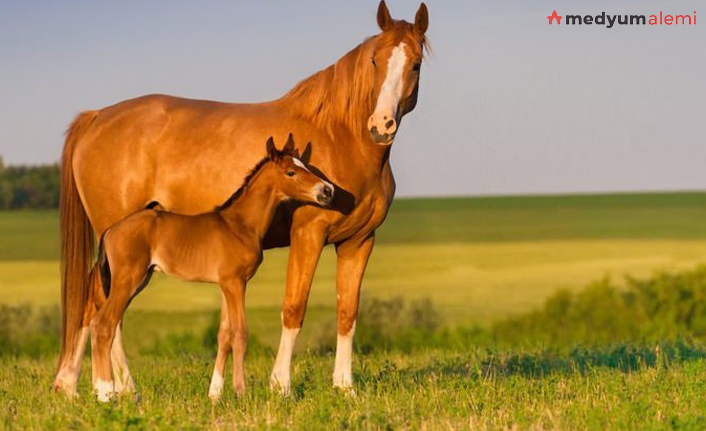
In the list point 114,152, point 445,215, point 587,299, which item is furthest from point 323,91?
point 445,215

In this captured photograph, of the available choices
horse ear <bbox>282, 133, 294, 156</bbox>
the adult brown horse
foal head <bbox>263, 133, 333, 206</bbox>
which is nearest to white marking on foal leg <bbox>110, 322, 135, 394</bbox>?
the adult brown horse

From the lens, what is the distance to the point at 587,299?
60.7 feet

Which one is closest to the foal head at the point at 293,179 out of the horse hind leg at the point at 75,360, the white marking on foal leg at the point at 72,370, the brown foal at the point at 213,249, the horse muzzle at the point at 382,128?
the brown foal at the point at 213,249

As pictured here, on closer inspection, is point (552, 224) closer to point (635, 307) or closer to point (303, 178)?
point (635, 307)

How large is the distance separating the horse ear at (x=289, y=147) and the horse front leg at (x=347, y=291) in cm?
110

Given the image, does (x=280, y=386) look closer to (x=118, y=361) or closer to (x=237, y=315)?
(x=237, y=315)

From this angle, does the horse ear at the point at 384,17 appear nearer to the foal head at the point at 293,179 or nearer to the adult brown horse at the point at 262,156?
the adult brown horse at the point at 262,156

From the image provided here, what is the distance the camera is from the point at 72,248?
34.1 ft

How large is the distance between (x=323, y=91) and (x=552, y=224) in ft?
134

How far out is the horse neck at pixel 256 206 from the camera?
9.17m

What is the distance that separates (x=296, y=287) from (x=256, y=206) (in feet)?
2.86

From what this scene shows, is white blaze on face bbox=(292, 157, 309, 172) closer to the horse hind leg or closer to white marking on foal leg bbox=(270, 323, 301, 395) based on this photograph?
white marking on foal leg bbox=(270, 323, 301, 395)

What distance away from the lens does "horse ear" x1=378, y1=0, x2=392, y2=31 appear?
31.6 ft

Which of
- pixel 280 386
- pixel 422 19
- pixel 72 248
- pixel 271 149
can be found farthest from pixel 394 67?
pixel 72 248
